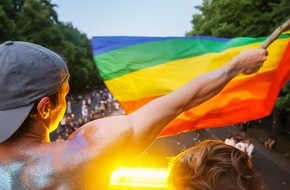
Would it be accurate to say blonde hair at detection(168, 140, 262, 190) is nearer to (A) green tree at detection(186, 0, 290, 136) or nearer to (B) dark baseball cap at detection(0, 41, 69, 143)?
(B) dark baseball cap at detection(0, 41, 69, 143)

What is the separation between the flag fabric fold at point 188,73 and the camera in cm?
440

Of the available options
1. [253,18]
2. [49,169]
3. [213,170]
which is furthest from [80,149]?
[253,18]

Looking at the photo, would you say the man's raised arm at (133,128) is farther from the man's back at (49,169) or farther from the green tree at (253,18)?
the green tree at (253,18)

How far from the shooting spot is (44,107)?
1.42 meters

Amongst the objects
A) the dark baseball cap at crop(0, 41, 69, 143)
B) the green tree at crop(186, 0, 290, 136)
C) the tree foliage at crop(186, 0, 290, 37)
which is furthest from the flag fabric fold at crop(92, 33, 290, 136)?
the tree foliage at crop(186, 0, 290, 37)

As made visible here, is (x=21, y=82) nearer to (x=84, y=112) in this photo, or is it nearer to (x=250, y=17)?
(x=250, y=17)

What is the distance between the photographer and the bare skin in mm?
1371

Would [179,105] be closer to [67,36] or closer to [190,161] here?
[190,161]

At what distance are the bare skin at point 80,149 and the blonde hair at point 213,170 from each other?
0.55 feet

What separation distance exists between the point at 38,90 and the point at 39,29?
33389 mm

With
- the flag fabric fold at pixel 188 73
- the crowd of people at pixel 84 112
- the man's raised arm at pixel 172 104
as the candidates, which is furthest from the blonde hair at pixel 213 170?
the crowd of people at pixel 84 112

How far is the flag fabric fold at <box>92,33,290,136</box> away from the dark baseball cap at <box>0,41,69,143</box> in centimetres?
273

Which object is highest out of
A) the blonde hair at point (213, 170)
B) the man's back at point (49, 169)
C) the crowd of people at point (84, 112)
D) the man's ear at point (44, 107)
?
the man's ear at point (44, 107)

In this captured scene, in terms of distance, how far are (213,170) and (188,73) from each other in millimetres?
3578
